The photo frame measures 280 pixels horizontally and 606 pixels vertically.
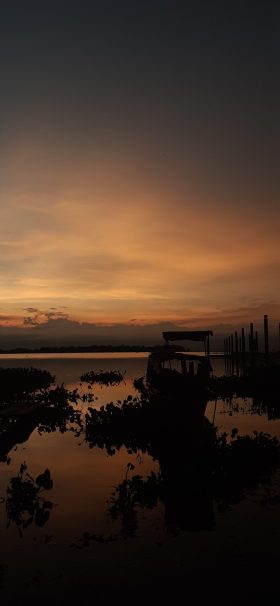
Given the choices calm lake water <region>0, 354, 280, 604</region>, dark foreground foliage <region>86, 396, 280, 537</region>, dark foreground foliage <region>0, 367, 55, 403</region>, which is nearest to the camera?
calm lake water <region>0, 354, 280, 604</region>

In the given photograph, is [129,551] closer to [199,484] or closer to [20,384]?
[199,484]

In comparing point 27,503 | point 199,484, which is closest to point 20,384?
point 27,503

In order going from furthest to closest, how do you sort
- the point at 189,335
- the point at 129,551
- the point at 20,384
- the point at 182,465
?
1. the point at 20,384
2. the point at 189,335
3. the point at 182,465
4. the point at 129,551

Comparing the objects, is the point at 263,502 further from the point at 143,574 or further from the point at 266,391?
the point at 266,391

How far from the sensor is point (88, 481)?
14.2 m

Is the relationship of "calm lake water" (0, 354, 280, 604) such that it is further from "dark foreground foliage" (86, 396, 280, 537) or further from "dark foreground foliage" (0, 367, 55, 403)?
"dark foreground foliage" (0, 367, 55, 403)

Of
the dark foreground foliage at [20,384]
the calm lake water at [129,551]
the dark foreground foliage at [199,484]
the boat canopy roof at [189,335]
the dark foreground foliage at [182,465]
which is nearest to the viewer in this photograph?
the calm lake water at [129,551]

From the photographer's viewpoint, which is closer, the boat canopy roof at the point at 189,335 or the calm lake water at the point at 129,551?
the calm lake water at the point at 129,551

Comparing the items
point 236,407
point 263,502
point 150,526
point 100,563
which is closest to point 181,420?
point 263,502

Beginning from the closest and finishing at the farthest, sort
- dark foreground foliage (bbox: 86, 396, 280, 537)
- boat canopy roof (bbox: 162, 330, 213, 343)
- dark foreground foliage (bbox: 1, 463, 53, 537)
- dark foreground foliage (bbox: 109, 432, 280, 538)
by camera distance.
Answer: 1. dark foreground foliage (bbox: 1, 463, 53, 537)
2. dark foreground foliage (bbox: 109, 432, 280, 538)
3. dark foreground foliage (bbox: 86, 396, 280, 537)
4. boat canopy roof (bbox: 162, 330, 213, 343)

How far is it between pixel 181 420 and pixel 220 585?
32.9 ft

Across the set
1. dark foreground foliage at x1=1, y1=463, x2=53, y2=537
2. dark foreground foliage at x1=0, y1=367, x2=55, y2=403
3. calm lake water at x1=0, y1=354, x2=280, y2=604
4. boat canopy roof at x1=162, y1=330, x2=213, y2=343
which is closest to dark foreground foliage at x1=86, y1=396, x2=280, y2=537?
calm lake water at x1=0, y1=354, x2=280, y2=604

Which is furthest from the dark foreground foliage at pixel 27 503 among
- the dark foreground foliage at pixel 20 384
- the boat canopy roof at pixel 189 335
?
the dark foreground foliage at pixel 20 384

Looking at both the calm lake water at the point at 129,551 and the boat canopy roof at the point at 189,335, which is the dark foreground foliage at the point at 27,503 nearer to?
the calm lake water at the point at 129,551
